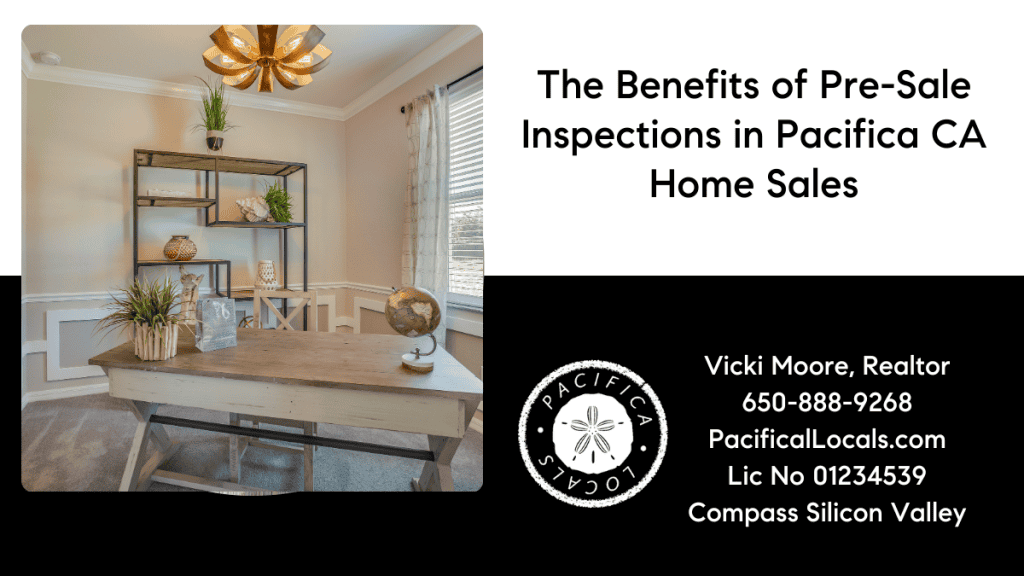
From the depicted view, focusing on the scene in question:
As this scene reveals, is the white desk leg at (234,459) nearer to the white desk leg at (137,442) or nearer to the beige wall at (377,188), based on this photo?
the white desk leg at (137,442)

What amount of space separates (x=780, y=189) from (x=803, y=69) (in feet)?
0.74

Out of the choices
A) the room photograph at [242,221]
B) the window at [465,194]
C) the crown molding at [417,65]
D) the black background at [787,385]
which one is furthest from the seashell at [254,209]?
the black background at [787,385]

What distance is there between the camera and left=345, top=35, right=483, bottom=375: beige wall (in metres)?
2.25

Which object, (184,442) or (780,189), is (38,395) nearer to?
(184,442)

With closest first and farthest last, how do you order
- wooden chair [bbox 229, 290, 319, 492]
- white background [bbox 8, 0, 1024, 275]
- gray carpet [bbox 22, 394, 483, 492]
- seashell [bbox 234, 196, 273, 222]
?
white background [bbox 8, 0, 1024, 275], wooden chair [bbox 229, 290, 319, 492], gray carpet [bbox 22, 394, 483, 492], seashell [bbox 234, 196, 273, 222]

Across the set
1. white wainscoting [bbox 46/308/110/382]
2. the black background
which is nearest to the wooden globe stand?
the black background

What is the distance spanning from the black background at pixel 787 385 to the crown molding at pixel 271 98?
5.53ft

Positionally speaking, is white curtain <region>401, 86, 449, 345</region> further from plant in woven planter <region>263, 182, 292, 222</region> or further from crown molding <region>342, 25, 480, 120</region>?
plant in woven planter <region>263, 182, 292, 222</region>

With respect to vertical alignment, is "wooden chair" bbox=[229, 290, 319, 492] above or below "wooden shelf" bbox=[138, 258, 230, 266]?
below

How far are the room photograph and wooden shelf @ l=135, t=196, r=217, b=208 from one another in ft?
0.07

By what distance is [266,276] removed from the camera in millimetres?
2164

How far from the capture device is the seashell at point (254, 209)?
2328mm

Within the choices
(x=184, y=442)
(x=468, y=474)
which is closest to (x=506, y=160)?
(x=468, y=474)

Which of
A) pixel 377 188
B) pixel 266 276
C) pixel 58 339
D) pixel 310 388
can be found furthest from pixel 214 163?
pixel 310 388
